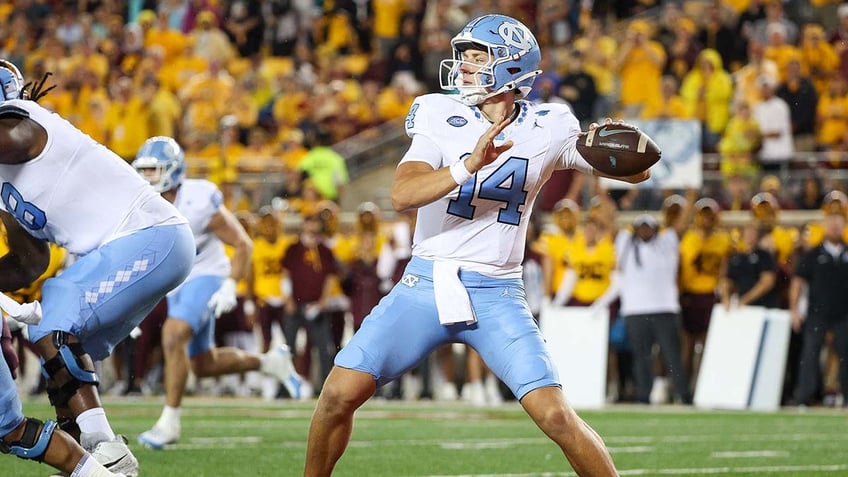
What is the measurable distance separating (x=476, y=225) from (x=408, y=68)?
11.6 metres

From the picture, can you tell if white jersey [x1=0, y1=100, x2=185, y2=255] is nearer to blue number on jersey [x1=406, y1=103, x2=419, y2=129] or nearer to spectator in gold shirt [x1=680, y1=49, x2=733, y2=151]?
blue number on jersey [x1=406, y1=103, x2=419, y2=129]

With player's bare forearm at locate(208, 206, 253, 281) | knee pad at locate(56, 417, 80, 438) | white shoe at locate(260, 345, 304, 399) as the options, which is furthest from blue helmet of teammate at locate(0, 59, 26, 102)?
white shoe at locate(260, 345, 304, 399)

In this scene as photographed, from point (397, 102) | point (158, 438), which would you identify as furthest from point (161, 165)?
point (397, 102)

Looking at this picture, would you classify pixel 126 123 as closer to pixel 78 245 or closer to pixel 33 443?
pixel 78 245

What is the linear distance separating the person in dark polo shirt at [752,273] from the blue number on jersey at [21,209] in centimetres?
801

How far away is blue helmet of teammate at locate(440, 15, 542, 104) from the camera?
202 inches

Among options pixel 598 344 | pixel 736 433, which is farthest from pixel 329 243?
pixel 736 433

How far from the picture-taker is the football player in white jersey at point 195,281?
26.8 feet

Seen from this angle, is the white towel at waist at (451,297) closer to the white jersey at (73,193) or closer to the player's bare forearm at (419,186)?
the player's bare forearm at (419,186)

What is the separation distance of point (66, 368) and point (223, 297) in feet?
11.5

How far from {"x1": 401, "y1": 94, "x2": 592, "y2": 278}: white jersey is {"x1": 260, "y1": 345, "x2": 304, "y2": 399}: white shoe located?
4.27 metres

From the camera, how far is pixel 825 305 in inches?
473

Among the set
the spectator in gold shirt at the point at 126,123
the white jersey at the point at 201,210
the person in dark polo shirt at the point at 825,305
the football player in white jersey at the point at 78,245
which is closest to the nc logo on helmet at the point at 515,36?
the football player in white jersey at the point at 78,245

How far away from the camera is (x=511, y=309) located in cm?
500
